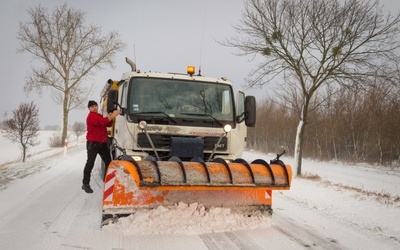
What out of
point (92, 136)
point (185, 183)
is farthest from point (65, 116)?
point (185, 183)

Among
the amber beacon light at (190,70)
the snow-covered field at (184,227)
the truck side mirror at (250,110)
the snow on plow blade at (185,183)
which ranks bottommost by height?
the snow-covered field at (184,227)

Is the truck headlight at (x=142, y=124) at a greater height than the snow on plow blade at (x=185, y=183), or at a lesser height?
greater

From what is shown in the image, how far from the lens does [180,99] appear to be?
5520mm

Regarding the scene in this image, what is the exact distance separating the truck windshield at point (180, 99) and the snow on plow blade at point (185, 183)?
128cm

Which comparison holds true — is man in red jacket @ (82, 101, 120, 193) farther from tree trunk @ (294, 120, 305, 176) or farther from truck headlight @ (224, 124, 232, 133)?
tree trunk @ (294, 120, 305, 176)

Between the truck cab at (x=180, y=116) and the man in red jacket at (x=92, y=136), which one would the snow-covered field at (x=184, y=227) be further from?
the truck cab at (x=180, y=116)

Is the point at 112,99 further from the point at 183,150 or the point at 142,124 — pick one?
the point at 183,150

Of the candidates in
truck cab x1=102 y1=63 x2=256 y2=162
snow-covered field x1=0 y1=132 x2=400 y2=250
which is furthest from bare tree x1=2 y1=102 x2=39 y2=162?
truck cab x1=102 y1=63 x2=256 y2=162

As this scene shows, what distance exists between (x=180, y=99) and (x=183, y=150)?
38.0 inches

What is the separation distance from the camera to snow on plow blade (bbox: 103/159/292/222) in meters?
3.85

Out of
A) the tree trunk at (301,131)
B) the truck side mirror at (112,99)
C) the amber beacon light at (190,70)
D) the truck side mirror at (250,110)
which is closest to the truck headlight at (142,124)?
the truck side mirror at (112,99)

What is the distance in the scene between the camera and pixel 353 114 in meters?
23.9

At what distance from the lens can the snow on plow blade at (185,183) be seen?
12.6 feet

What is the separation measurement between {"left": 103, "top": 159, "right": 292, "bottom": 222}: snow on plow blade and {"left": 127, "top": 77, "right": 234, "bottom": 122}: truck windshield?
1.28m
